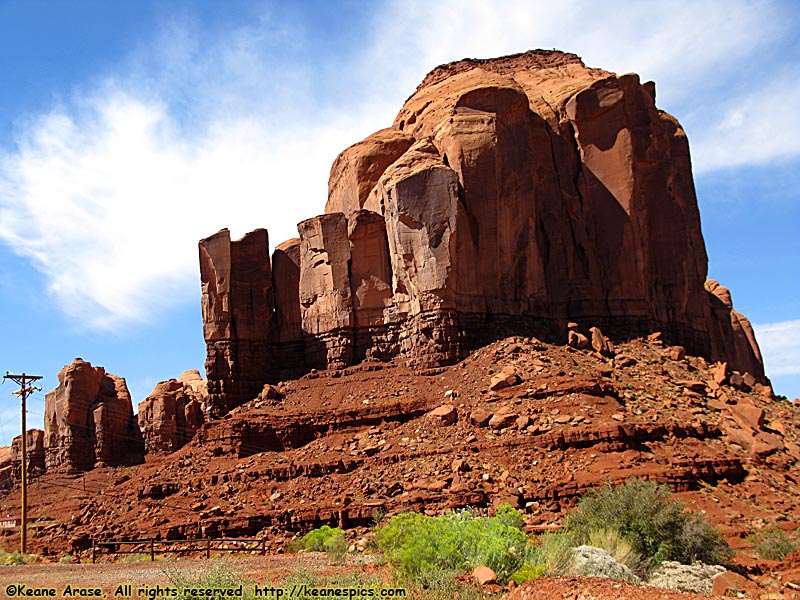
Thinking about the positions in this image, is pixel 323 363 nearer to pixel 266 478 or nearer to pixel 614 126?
pixel 266 478

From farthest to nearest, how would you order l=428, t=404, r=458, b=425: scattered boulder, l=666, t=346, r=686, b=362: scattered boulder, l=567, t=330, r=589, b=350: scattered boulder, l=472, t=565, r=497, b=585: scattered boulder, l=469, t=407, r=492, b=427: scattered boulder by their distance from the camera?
1. l=666, t=346, r=686, b=362: scattered boulder
2. l=567, t=330, r=589, b=350: scattered boulder
3. l=428, t=404, r=458, b=425: scattered boulder
4. l=469, t=407, r=492, b=427: scattered boulder
5. l=472, t=565, r=497, b=585: scattered boulder

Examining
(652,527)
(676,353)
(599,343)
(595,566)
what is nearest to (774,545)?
(652,527)

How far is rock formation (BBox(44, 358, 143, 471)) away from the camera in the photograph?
63.0 m

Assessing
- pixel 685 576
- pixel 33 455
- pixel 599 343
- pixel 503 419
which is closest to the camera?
pixel 685 576

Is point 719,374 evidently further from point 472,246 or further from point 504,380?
point 472,246

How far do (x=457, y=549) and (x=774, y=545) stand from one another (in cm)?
1128

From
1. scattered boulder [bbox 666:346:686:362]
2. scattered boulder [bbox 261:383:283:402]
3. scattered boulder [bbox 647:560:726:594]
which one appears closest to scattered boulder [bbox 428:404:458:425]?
scattered boulder [bbox 261:383:283:402]

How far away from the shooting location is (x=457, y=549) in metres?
17.4

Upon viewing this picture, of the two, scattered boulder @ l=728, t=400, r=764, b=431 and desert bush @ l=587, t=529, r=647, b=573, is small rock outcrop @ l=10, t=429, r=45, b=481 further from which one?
desert bush @ l=587, t=529, r=647, b=573

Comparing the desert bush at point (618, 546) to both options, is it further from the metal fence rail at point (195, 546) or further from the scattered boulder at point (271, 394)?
the scattered boulder at point (271, 394)

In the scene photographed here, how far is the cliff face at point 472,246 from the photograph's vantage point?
40.2 m

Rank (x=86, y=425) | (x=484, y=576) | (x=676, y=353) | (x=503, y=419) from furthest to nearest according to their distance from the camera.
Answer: (x=86, y=425), (x=676, y=353), (x=503, y=419), (x=484, y=576)

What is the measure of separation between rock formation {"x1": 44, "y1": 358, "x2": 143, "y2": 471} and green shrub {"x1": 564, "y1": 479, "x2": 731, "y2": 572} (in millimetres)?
45973

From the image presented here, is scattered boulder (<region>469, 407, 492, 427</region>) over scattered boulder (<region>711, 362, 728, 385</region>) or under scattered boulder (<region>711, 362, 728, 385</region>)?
under
